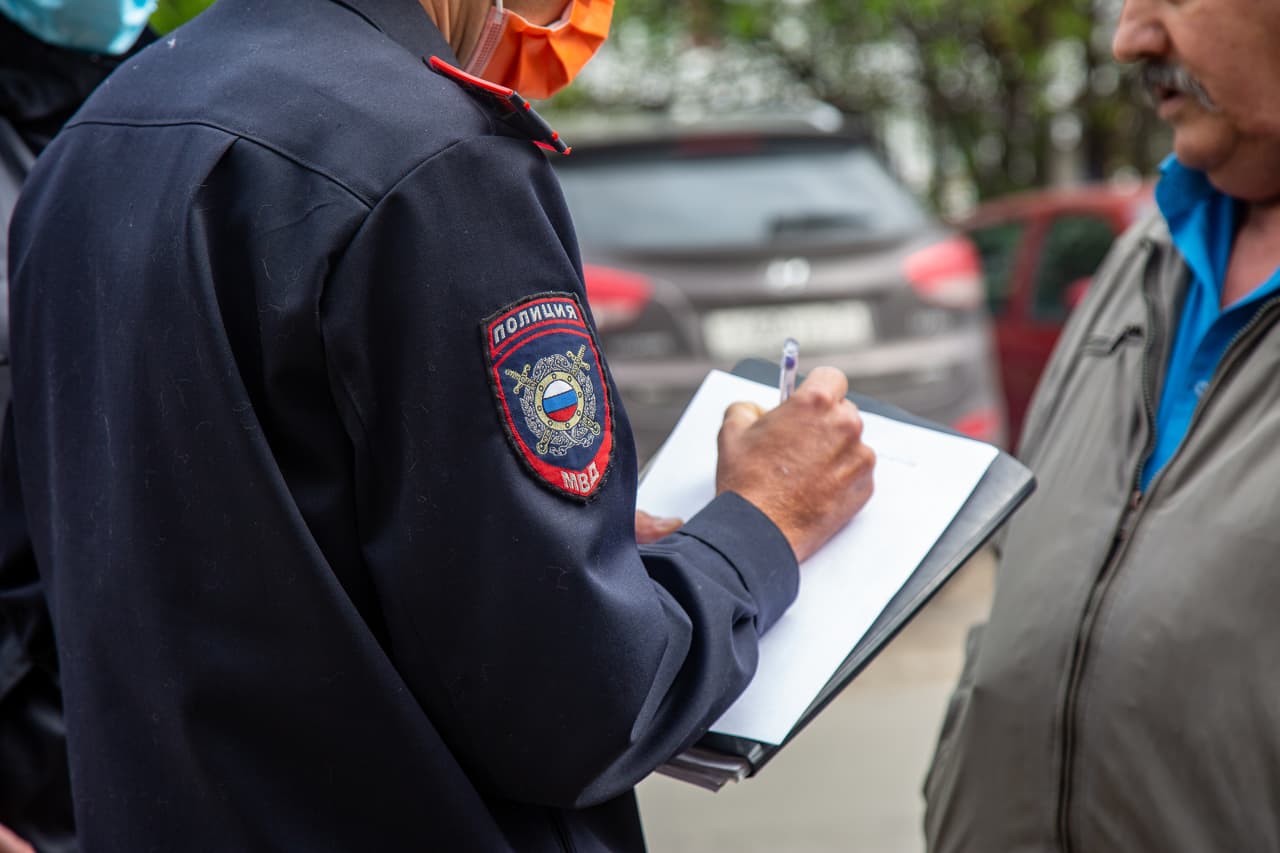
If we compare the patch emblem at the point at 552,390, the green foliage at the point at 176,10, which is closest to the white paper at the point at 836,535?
the patch emblem at the point at 552,390

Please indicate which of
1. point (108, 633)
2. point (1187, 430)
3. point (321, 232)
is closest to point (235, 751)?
point (108, 633)

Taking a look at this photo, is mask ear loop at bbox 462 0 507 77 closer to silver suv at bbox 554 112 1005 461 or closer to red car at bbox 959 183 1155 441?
silver suv at bbox 554 112 1005 461

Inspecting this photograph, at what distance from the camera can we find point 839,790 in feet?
14.1

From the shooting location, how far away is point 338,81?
122 cm

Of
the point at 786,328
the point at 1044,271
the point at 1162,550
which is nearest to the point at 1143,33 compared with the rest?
the point at 1162,550

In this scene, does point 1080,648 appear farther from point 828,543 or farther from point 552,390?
point 552,390

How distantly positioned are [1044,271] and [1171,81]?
532 cm

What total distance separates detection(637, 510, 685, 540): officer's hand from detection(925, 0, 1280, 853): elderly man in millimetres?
604

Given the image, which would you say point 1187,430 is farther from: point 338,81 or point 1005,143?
point 1005,143

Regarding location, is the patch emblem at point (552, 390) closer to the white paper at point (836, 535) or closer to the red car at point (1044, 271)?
the white paper at point (836, 535)

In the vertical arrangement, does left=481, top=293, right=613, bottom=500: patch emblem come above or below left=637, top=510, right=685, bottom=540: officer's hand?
above

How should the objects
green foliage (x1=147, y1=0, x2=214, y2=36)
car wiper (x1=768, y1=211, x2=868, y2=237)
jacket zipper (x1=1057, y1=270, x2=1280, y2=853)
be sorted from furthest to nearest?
green foliage (x1=147, y1=0, x2=214, y2=36)
car wiper (x1=768, y1=211, x2=868, y2=237)
jacket zipper (x1=1057, y1=270, x2=1280, y2=853)

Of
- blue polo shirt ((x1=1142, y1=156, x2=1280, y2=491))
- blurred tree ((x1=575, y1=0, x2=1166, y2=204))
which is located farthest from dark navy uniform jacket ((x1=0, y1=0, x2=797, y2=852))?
blurred tree ((x1=575, y1=0, x2=1166, y2=204))

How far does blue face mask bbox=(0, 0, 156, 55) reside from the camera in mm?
1979
